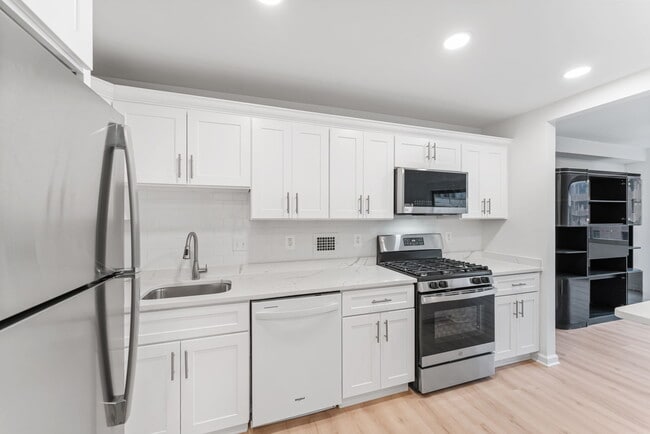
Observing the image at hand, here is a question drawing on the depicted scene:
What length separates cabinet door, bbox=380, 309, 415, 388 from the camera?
2154 millimetres

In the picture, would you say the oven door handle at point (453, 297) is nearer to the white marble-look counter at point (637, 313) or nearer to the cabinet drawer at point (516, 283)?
the cabinet drawer at point (516, 283)

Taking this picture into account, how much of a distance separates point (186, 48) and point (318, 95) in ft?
Answer: 3.65

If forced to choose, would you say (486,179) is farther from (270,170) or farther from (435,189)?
(270,170)

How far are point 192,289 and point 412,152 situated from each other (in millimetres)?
2277

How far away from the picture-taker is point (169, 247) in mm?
2301

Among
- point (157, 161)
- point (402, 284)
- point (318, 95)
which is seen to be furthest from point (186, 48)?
point (402, 284)

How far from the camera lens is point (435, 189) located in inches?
108

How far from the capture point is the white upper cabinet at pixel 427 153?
8.80 ft

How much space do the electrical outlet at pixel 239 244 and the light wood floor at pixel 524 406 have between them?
1332 millimetres

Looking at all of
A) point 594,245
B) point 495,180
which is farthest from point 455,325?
point 594,245

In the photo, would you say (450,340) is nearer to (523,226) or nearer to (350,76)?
(523,226)

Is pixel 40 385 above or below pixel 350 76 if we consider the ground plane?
below

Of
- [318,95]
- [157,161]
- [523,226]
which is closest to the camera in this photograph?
[157,161]

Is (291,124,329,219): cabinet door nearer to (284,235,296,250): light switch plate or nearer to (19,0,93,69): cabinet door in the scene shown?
(284,235,296,250): light switch plate
